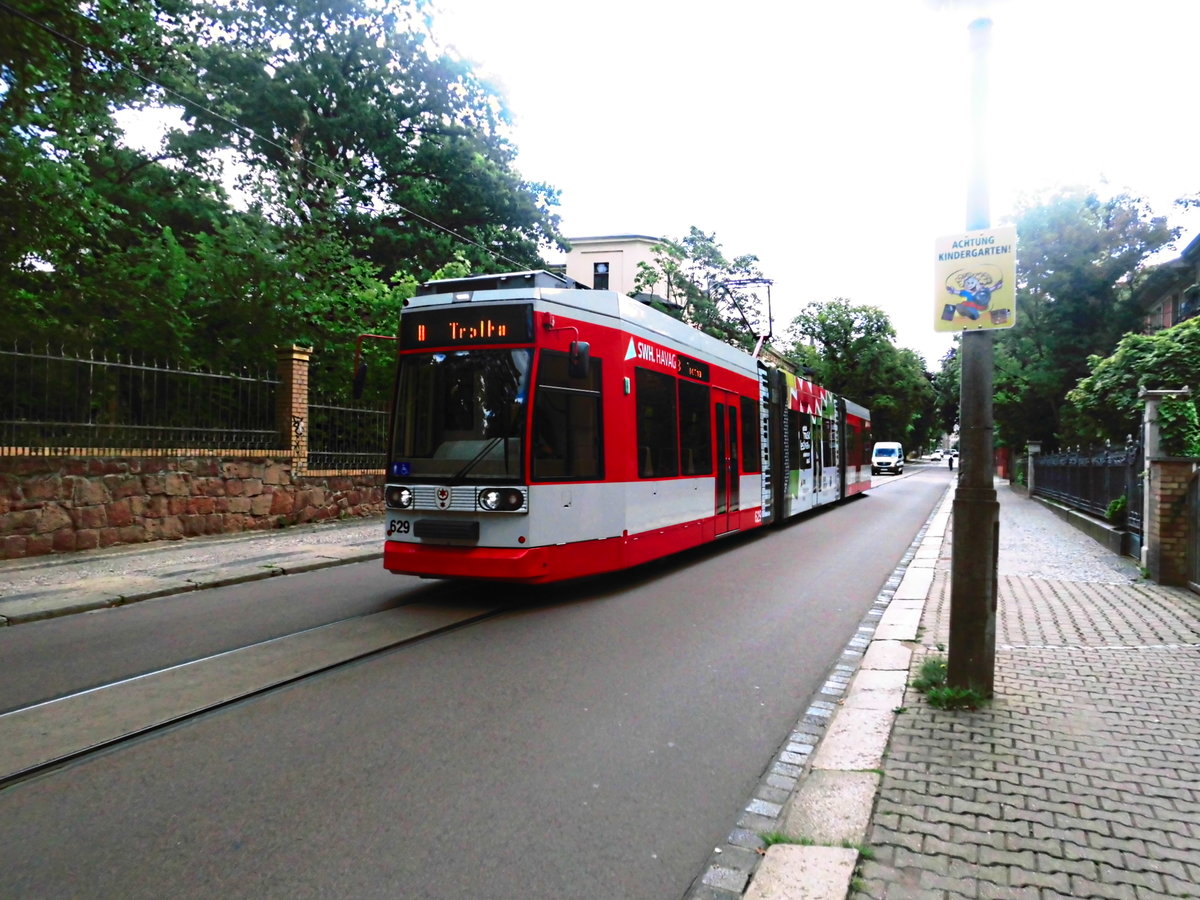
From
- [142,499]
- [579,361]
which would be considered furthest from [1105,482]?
[142,499]

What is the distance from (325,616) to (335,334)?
10390mm

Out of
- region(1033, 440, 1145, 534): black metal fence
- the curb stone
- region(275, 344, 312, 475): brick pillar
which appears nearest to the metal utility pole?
the curb stone

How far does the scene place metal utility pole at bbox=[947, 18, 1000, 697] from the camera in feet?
15.3

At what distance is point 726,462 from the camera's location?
38.5 ft

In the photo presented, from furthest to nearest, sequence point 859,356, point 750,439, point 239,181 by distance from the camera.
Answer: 1. point 859,356
2. point 239,181
3. point 750,439

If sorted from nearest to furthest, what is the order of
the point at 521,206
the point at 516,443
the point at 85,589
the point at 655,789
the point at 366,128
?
the point at 655,789 < the point at 516,443 < the point at 85,589 < the point at 366,128 < the point at 521,206

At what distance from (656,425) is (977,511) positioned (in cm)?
489

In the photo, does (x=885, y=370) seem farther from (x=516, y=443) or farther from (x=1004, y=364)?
(x=516, y=443)

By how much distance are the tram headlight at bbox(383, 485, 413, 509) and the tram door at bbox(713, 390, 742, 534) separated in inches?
200

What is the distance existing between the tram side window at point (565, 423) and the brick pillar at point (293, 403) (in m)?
8.14

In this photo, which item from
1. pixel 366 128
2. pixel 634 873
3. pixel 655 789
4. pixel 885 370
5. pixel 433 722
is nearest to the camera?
pixel 634 873

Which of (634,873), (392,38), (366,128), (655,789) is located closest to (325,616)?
(655,789)

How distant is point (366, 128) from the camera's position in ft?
93.0

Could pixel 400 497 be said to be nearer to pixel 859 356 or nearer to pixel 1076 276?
pixel 1076 276
